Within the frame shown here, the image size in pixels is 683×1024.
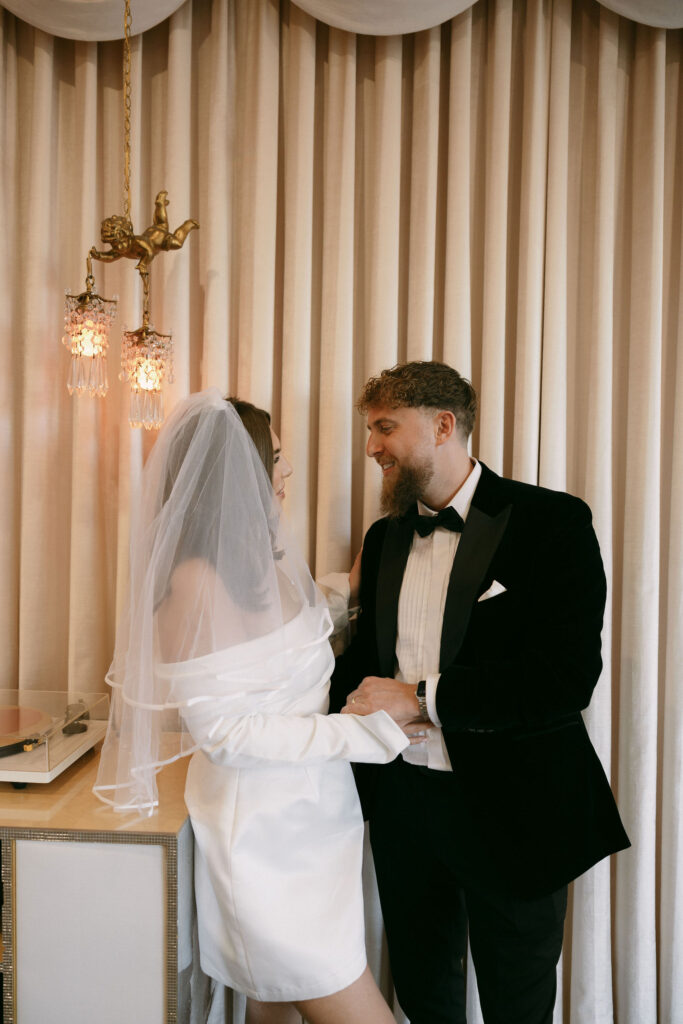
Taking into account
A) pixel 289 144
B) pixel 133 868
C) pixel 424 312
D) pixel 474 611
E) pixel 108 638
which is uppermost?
pixel 289 144

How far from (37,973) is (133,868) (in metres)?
0.34

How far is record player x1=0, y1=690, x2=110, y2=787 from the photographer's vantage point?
162cm

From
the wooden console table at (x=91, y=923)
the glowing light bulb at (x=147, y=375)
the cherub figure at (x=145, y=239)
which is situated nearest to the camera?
the wooden console table at (x=91, y=923)

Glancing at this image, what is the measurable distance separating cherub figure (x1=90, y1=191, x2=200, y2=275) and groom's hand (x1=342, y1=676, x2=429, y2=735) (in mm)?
1309

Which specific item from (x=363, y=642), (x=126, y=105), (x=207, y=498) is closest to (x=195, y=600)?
(x=207, y=498)

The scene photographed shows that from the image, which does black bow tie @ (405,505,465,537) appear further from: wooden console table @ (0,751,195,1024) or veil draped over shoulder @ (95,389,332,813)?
wooden console table @ (0,751,195,1024)

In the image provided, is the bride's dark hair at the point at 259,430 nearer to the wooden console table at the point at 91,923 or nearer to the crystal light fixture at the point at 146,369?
the crystal light fixture at the point at 146,369

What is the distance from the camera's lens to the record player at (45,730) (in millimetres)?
1623

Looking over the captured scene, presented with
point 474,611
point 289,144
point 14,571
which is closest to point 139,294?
point 289,144

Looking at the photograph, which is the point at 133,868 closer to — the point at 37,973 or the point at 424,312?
the point at 37,973

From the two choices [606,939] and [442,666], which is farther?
[606,939]

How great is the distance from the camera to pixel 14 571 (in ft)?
7.11

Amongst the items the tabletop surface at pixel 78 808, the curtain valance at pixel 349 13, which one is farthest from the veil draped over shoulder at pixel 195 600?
the curtain valance at pixel 349 13

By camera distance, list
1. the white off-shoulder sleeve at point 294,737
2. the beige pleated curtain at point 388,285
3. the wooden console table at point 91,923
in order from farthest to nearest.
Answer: the beige pleated curtain at point 388,285 < the wooden console table at point 91,923 < the white off-shoulder sleeve at point 294,737
